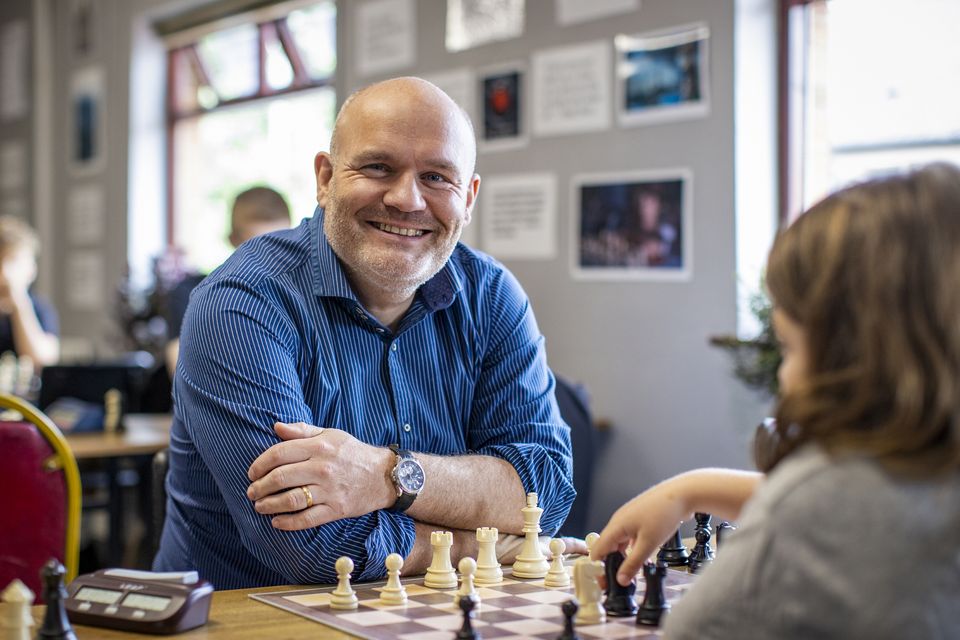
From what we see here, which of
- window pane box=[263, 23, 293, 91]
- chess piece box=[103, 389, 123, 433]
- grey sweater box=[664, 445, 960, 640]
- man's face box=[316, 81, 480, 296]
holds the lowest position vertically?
chess piece box=[103, 389, 123, 433]

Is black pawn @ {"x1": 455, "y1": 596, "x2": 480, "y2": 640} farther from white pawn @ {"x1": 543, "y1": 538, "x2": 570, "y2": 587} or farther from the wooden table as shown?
white pawn @ {"x1": 543, "y1": 538, "x2": 570, "y2": 587}

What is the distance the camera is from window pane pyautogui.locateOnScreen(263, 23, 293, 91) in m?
6.36

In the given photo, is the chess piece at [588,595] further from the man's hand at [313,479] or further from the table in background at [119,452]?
the table in background at [119,452]

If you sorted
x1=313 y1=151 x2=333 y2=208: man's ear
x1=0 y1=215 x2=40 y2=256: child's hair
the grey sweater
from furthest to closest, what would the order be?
x1=0 y1=215 x2=40 y2=256: child's hair < x1=313 y1=151 x2=333 y2=208: man's ear < the grey sweater

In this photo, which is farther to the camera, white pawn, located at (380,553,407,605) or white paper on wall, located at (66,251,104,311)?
white paper on wall, located at (66,251,104,311)

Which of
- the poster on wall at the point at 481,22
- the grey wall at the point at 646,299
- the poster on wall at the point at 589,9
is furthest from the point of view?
the poster on wall at the point at 481,22

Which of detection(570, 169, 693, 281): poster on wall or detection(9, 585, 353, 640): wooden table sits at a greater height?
detection(570, 169, 693, 281): poster on wall

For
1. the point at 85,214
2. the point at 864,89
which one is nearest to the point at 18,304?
the point at 85,214

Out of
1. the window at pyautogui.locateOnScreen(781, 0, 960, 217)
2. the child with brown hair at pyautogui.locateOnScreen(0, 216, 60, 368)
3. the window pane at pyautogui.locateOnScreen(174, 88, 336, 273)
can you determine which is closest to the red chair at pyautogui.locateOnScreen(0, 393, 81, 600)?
the window at pyautogui.locateOnScreen(781, 0, 960, 217)

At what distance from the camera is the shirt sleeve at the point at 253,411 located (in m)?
1.65

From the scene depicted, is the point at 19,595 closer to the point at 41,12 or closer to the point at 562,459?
the point at 562,459

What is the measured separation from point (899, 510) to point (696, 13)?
3.43 meters

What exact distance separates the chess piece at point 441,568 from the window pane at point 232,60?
17.7 feet

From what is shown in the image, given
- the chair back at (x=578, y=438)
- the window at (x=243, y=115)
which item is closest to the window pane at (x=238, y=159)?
the window at (x=243, y=115)
